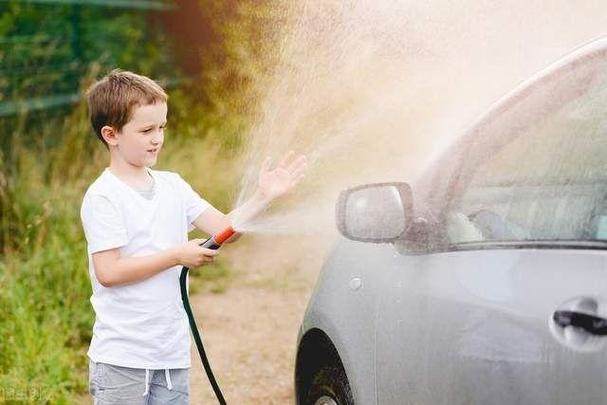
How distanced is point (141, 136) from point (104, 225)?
0.29 metres

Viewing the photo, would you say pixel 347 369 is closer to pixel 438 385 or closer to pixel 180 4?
pixel 438 385

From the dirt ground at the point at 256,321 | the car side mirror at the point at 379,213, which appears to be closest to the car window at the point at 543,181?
the car side mirror at the point at 379,213

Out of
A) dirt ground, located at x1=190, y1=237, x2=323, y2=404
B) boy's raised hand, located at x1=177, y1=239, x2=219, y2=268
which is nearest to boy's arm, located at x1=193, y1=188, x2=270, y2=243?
boy's raised hand, located at x1=177, y1=239, x2=219, y2=268

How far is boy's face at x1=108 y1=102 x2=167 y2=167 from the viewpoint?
11.3 ft

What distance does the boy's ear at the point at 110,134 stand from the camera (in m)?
3.48

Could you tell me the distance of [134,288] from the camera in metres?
3.46

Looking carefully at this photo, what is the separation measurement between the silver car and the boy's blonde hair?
2.44 feet

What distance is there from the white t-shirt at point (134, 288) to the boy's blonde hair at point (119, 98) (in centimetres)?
17

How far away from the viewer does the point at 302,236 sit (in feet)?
36.1

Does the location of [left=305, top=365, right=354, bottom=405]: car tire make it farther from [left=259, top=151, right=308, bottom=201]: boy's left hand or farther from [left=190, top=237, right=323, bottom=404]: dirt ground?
[left=190, top=237, right=323, bottom=404]: dirt ground

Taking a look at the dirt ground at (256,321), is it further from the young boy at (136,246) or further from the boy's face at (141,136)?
the boy's face at (141,136)

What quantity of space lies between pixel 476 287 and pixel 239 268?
21.8ft

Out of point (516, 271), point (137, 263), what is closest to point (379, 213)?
point (516, 271)

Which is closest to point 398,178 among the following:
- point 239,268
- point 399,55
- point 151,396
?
point 399,55
